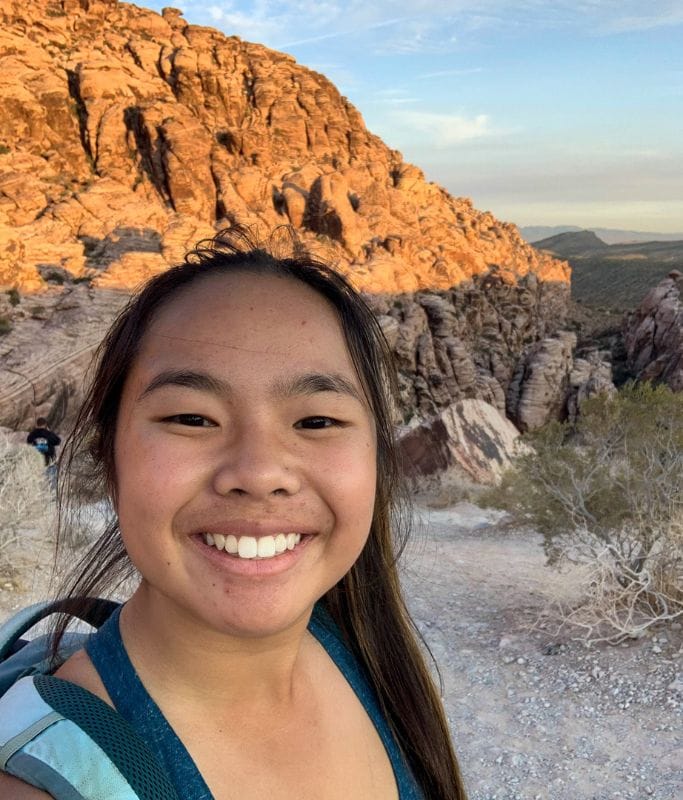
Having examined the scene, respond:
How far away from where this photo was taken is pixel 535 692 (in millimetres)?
4926

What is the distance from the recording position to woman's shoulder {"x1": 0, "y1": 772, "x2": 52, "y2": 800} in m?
0.74

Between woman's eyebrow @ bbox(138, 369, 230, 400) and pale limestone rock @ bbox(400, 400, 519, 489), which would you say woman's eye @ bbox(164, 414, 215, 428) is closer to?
woman's eyebrow @ bbox(138, 369, 230, 400)

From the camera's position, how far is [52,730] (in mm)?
754

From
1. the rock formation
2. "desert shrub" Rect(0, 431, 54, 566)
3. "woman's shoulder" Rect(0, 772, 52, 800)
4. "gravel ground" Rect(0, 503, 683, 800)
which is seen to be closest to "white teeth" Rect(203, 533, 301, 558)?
"woman's shoulder" Rect(0, 772, 52, 800)

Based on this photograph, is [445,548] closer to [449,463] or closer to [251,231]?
[449,463]

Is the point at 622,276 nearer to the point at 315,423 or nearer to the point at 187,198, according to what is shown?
the point at 187,198

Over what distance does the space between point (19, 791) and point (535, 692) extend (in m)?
4.88

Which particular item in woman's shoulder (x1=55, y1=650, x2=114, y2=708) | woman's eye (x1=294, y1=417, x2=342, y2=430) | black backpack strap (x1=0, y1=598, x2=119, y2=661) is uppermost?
woman's eye (x1=294, y1=417, x2=342, y2=430)

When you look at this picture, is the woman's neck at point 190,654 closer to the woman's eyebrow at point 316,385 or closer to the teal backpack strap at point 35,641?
the teal backpack strap at point 35,641

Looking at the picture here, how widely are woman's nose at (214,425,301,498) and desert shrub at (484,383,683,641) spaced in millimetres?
4935

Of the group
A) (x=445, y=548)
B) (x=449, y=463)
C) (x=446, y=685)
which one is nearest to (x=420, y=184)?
(x=449, y=463)

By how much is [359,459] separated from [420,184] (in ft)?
131

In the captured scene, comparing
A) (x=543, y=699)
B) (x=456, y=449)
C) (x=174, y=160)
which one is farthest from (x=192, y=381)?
(x=174, y=160)

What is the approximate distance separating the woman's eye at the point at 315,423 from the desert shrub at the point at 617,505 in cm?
487
